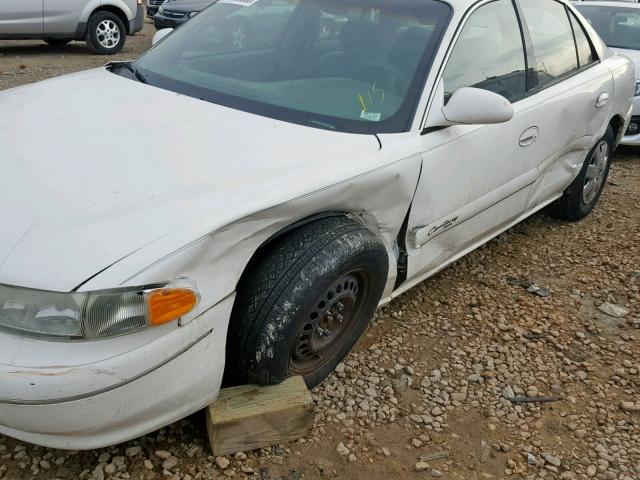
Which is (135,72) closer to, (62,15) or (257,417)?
(257,417)

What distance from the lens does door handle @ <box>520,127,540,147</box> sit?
3.29 metres

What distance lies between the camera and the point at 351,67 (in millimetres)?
2910

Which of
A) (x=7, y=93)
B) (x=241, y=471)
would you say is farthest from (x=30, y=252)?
(x=7, y=93)

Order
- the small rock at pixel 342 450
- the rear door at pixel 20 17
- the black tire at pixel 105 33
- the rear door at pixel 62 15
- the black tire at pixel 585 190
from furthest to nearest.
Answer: the black tire at pixel 105 33, the rear door at pixel 62 15, the rear door at pixel 20 17, the black tire at pixel 585 190, the small rock at pixel 342 450

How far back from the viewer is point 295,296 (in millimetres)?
2242

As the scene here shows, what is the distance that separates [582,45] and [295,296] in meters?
2.88

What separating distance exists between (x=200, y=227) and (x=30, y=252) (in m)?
0.47

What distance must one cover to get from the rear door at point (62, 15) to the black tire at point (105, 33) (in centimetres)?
28

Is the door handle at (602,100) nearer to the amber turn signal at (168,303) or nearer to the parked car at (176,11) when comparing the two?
the amber turn signal at (168,303)

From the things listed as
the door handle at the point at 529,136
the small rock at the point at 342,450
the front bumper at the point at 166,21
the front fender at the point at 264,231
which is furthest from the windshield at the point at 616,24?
the front bumper at the point at 166,21

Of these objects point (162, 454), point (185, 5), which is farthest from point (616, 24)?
point (185, 5)

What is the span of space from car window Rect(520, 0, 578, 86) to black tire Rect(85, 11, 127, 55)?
808 cm

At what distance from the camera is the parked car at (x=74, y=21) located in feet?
30.3

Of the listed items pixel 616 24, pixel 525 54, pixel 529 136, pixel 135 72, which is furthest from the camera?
pixel 616 24
